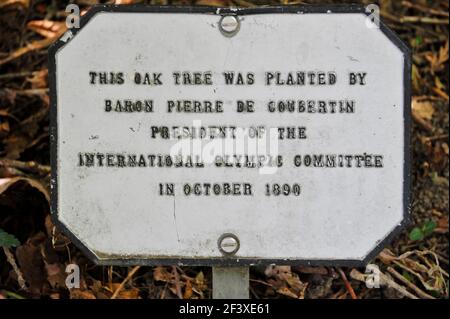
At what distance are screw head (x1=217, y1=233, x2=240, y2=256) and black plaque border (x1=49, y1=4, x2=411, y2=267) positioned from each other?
24 mm

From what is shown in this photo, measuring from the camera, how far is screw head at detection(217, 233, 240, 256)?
202cm

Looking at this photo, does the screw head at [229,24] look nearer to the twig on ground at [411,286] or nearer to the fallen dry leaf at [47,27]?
the fallen dry leaf at [47,27]

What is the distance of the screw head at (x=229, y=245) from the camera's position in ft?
6.61

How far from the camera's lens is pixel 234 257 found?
2.02 m

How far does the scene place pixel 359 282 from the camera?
2.54 m

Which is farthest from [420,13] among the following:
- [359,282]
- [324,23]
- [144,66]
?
[144,66]

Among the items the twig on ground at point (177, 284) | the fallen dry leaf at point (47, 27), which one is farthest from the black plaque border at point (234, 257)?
the fallen dry leaf at point (47, 27)

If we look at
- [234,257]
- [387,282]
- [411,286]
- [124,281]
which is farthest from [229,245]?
[411,286]

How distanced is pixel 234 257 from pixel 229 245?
0.04 meters

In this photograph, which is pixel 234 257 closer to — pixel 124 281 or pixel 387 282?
pixel 124 281

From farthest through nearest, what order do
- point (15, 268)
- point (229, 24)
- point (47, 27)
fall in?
point (47, 27), point (15, 268), point (229, 24)

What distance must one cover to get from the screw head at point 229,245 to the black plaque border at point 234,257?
0.02 m

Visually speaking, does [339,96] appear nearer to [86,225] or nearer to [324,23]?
[324,23]
